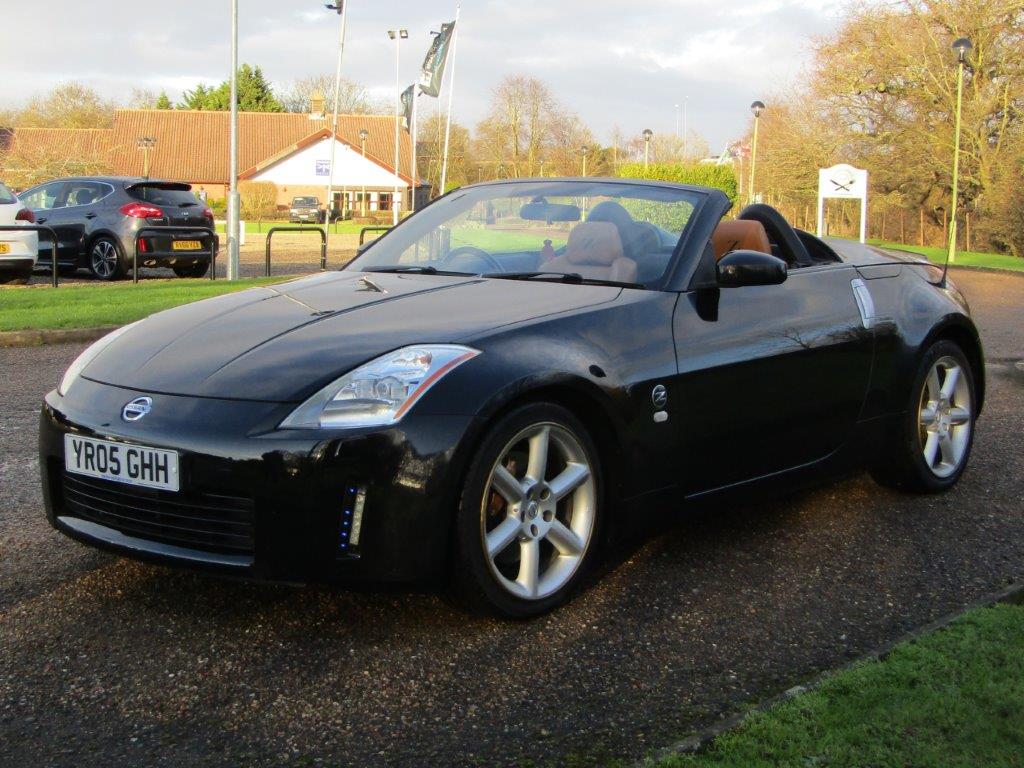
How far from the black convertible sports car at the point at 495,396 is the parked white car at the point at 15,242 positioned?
13.2 meters

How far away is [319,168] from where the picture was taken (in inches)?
3305

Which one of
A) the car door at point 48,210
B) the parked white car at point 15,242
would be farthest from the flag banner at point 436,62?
the parked white car at point 15,242

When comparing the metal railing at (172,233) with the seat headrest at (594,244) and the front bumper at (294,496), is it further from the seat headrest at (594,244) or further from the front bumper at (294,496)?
the front bumper at (294,496)

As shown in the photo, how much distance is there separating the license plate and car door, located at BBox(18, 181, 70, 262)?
54.9 ft

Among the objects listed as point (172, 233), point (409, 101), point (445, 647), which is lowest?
point (445, 647)

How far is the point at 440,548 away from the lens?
3367 millimetres

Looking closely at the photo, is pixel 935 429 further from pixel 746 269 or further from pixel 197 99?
pixel 197 99

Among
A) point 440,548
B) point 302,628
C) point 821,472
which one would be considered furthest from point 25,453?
point 821,472

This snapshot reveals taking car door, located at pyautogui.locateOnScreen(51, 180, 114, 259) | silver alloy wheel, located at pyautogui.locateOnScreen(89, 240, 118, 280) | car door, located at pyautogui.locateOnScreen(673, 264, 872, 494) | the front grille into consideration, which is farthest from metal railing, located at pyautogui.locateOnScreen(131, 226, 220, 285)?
the front grille

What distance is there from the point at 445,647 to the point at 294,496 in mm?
669

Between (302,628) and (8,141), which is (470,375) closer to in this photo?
(302,628)

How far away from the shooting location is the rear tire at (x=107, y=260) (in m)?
18.8

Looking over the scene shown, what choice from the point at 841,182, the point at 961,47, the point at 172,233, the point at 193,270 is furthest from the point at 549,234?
the point at 841,182

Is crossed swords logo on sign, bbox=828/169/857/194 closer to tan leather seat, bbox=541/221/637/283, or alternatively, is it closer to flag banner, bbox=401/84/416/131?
flag banner, bbox=401/84/416/131
